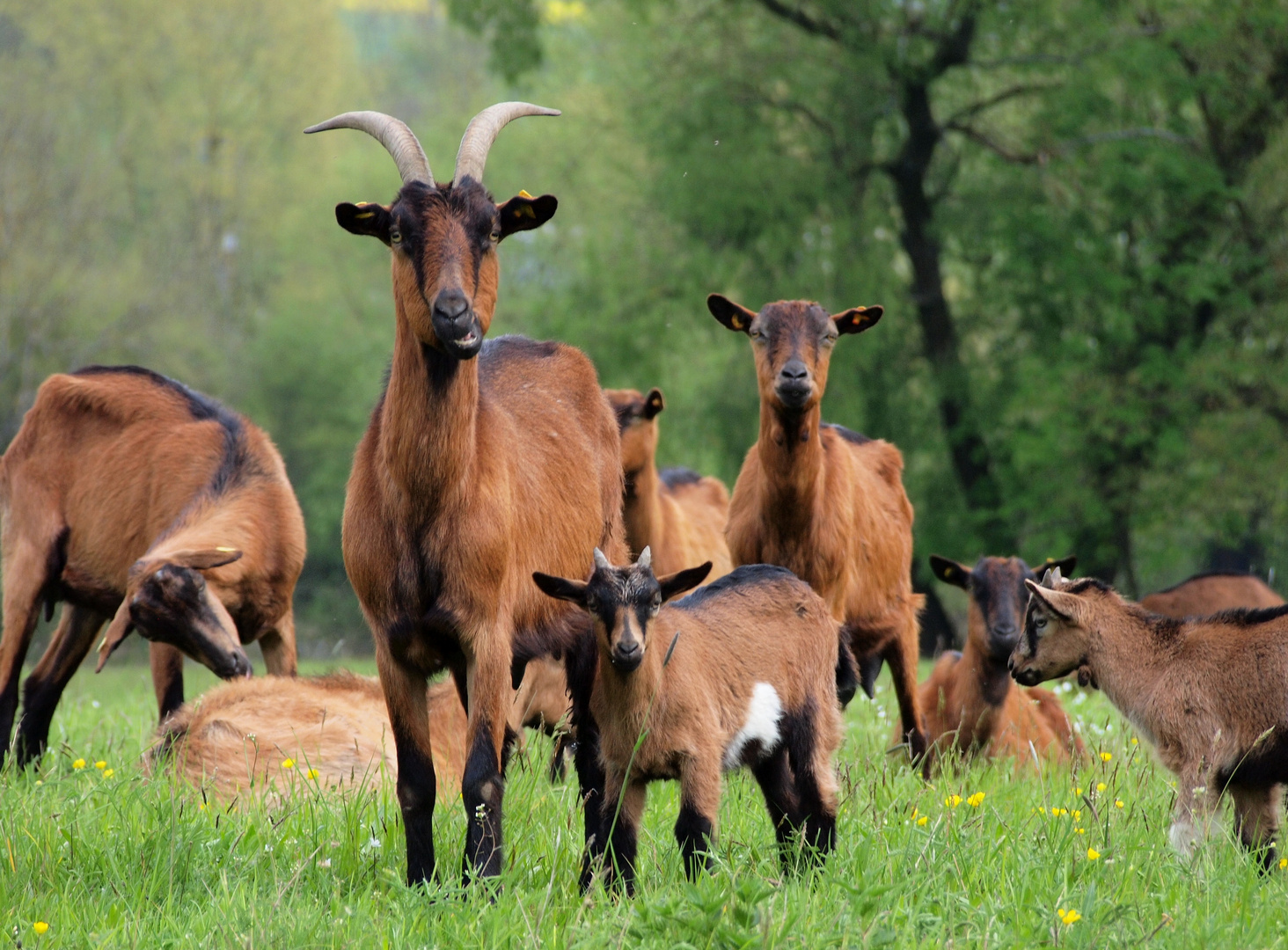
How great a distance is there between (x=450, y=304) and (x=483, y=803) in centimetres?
167

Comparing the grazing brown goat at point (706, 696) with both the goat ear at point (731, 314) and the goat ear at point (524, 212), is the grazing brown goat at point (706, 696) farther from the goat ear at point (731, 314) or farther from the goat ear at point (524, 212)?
the goat ear at point (731, 314)

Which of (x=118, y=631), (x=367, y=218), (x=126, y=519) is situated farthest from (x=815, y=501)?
(x=126, y=519)

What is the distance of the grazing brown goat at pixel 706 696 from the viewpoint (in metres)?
4.60

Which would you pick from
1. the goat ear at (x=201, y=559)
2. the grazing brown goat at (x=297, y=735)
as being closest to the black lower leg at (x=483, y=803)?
the grazing brown goat at (x=297, y=735)

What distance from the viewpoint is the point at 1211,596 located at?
11.9 m

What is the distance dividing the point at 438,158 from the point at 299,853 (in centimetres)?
2930

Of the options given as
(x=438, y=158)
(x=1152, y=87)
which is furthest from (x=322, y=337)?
(x=1152, y=87)

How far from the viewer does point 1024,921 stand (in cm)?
398

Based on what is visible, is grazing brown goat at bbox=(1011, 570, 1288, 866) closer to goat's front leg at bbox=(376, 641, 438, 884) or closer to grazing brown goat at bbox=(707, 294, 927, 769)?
grazing brown goat at bbox=(707, 294, 927, 769)

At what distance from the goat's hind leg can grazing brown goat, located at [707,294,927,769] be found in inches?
166

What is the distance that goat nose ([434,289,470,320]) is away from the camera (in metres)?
4.38

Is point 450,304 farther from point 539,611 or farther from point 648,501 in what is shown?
point 648,501

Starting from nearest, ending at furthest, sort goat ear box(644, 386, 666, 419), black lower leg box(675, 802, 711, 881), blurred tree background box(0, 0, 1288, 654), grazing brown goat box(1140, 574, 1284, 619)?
black lower leg box(675, 802, 711, 881)
goat ear box(644, 386, 666, 419)
grazing brown goat box(1140, 574, 1284, 619)
blurred tree background box(0, 0, 1288, 654)

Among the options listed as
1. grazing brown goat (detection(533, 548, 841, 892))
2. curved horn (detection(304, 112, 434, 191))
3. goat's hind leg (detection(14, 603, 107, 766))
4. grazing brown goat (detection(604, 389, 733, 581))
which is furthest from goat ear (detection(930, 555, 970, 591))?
goat's hind leg (detection(14, 603, 107, 766))
